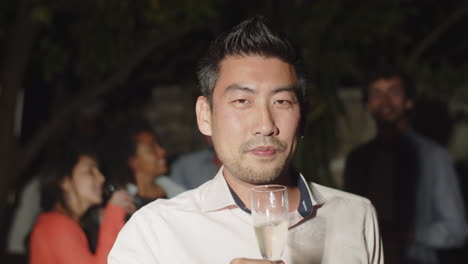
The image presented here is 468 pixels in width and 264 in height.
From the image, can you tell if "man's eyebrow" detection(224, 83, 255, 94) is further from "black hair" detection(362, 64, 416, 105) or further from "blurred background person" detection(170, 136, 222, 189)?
"blurred background person" detection(170, 136, 222, 189)

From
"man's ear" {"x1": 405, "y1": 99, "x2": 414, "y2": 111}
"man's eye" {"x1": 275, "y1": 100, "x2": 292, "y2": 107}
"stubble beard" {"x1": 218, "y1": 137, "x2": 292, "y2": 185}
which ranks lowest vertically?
"stubble beard" {"x1": 218, "y1": 137, "x2": 292, "y2": 185}

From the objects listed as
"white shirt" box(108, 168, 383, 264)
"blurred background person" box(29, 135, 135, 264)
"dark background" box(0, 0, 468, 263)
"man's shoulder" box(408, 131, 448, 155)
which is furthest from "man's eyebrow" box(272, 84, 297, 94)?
"dark background" box(0, 0, 468, 263)

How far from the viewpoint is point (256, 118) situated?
169cm

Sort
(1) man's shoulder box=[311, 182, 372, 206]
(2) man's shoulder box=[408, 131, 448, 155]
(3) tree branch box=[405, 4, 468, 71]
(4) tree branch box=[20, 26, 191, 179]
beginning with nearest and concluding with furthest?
(1) man's shoulder box=[311, 182, 372, 206] < (2) man's shoulder box=[408, 131, 448, 155] < (4) tree branch box=[20, 26, 191, 179] < (3) tree branch box=[405, 4, 468, 71]

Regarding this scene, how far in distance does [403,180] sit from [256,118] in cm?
227

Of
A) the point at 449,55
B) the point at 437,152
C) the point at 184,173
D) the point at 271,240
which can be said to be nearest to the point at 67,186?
the point at 184,173

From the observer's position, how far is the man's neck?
5.94ft

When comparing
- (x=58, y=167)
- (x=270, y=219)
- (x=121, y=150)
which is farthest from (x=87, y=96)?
(x=270, y=219)

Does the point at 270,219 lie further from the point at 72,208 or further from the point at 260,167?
the point at 72,208

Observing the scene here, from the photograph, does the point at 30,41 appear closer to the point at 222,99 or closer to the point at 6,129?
the point at 6,129

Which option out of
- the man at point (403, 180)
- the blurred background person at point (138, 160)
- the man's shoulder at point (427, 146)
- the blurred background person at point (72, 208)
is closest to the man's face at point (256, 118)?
the blurred background person at point (72, 208)

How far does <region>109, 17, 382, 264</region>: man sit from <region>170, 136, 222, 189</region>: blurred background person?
2367 millimetres

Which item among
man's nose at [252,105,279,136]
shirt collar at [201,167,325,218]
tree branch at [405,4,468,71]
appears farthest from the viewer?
tree branch at [405,4,468,71]

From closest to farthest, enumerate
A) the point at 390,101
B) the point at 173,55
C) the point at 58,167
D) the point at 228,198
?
the point at 228,198
the point at 58,167
the point at 390,101
the point at 173,55
